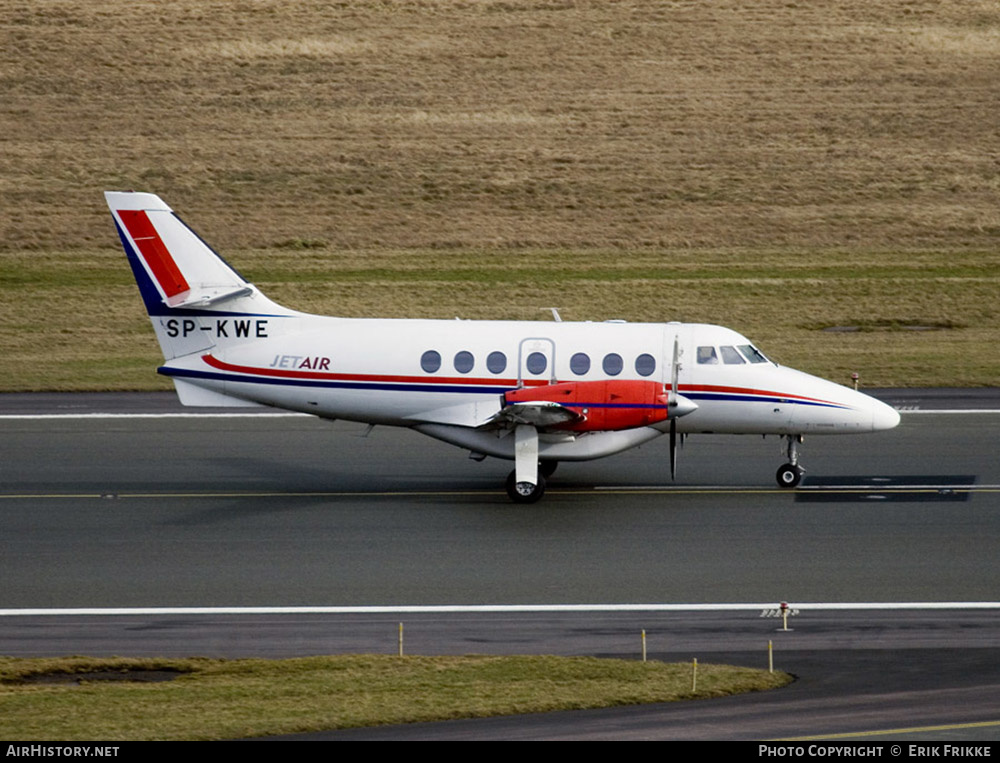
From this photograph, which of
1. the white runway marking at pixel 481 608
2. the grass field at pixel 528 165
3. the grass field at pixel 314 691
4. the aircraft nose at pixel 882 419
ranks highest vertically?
the grass field at pixel 528 165

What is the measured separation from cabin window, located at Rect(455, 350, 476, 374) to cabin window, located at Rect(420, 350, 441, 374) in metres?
0.33

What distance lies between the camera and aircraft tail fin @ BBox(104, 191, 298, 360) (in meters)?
26.2

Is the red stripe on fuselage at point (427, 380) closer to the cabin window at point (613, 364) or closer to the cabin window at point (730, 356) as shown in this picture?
the cabin window at point (730, 356)

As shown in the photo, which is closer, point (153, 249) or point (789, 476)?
point (153, 249)

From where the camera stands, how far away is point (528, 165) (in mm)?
69938

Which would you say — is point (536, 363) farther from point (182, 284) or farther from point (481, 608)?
point (481, 608)

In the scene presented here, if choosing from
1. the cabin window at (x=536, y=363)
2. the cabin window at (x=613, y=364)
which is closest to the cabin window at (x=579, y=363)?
the cabin window at (x=613, y=364)

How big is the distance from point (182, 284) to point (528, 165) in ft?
147

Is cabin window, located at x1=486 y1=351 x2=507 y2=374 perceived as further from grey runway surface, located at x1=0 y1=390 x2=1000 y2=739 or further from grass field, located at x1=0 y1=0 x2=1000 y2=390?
grass field, located at x1=0 y1=0 x2=1000 y2=390

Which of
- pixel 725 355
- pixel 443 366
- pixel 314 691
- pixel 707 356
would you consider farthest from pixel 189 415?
pixel 314 691

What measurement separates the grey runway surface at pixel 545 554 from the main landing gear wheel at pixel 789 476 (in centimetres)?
29

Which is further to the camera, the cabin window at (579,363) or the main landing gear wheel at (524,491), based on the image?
the cabin window at (579,363)

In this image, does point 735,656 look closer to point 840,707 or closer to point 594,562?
point 840,707

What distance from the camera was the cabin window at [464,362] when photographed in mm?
26094
